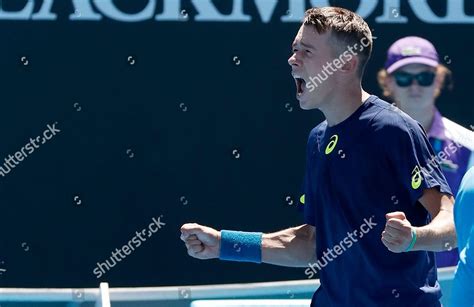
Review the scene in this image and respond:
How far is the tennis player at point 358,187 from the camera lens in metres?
3.15

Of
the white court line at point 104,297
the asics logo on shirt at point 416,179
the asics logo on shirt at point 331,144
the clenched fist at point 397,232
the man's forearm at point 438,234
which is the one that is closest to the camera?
the clenched fist at point 397,232

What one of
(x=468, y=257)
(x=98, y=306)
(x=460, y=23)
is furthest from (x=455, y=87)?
(x=468, y=257)

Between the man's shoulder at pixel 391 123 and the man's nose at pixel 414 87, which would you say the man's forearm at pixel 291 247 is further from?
the man's nose at pixel 414 87

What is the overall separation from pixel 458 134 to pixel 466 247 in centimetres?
274

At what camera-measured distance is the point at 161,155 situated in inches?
213

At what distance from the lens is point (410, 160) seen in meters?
3.14

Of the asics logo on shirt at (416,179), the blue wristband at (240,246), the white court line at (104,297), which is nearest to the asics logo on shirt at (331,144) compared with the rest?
the asics logo on shirt at (416,179)

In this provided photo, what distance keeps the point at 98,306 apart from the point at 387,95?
203 centimetres

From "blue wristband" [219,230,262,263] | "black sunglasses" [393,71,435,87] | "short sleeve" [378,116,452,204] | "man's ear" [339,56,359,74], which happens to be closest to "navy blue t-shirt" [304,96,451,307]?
"short sleeve" [378,116,452,204]

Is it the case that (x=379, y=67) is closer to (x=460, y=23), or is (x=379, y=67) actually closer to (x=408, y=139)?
(x=460, y=23)

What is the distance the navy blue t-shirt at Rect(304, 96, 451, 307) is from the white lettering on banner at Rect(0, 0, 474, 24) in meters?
2.20

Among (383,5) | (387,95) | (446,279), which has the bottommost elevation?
(446,279)

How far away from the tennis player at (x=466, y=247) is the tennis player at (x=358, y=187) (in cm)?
17

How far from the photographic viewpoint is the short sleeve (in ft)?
10.3
